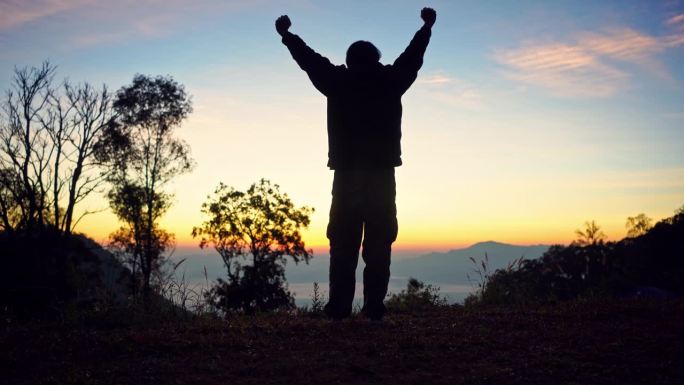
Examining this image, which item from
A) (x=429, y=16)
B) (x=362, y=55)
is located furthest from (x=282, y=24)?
(x=429, y=16)

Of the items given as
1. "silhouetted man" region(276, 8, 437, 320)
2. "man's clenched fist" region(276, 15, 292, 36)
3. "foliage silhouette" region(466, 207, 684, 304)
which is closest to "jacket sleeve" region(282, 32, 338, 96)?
"silhouetted man" region(276, 8, 437, 320)

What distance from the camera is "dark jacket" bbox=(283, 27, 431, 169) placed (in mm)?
7062

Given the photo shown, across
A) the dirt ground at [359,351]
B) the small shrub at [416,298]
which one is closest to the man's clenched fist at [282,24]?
the dirt ground at [359,351]

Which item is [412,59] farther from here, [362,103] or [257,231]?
[257,231]

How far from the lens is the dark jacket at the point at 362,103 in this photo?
7062mm

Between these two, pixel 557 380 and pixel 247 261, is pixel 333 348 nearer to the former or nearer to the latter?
pixel 557 380

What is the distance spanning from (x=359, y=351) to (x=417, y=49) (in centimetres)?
401

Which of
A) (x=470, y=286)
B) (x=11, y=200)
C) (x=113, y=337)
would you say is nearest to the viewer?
(x=113, y=337)

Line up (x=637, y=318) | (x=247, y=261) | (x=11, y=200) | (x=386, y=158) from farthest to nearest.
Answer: (x=247, y=261) → (x=11, y=200) → (x=386, y=158) → (x=637, y=318)

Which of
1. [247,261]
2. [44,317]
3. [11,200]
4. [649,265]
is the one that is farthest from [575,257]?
[44,317]

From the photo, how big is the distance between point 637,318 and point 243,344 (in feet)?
14.5

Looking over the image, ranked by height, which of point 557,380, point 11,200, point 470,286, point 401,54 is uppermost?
point 11,200

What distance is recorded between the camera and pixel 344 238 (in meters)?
7.12

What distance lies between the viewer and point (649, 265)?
55.2 m
